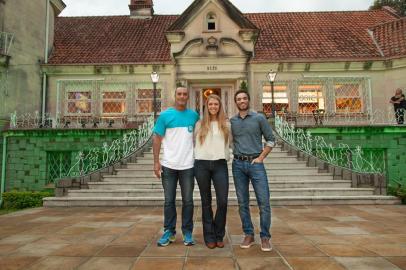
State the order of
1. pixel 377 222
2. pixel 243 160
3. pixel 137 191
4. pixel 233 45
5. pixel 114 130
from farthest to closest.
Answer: pixel 233 45, pixel 114 130, pixel 137 191, pixel 377 222, pixel 243 160

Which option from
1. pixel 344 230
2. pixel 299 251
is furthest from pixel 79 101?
pixel 299 251

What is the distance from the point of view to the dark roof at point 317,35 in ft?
58.9

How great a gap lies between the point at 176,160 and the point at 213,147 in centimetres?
54

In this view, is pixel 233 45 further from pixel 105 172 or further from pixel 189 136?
pixel 189 136

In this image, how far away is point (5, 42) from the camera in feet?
50.5

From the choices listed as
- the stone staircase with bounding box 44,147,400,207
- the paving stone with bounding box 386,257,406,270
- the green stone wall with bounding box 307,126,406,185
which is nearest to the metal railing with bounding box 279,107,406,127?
the green stone wall with bounding box 307,126,406,185

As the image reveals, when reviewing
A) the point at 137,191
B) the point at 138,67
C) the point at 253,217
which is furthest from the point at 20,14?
the point at 253,217

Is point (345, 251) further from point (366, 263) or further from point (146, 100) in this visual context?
point (146, 100)

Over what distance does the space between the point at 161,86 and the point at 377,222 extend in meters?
13.7

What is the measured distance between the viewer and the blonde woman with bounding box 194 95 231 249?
14.6 ft

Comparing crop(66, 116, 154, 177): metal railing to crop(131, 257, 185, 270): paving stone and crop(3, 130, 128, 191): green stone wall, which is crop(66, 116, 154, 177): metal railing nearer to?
crop(3, 130, 128, 191): green stone wall

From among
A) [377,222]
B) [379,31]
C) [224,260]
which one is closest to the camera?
[224,260]

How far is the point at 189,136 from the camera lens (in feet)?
15.1

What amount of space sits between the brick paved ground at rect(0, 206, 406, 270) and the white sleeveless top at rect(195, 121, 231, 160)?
1184 mm
